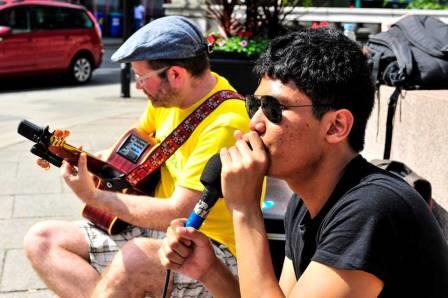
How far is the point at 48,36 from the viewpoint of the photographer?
1376cm

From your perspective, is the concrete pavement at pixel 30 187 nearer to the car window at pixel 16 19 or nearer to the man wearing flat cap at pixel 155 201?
the man wearing flat cap at pixel 155 201

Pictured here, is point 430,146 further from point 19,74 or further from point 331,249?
point 19,74

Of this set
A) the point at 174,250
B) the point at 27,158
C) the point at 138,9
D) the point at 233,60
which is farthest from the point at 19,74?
the point at 138,9

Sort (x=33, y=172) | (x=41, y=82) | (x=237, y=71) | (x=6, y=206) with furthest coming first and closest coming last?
(x=41, y=82) → (x=237, y=71) → (x=33, y=172) → (x=6, y=206)

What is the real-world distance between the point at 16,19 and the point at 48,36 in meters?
0.78

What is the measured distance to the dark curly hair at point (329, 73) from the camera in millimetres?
1735

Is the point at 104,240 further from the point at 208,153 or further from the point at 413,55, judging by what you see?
the point at 413,55

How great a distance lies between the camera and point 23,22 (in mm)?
13352

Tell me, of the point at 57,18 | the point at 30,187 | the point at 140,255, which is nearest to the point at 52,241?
the point at 140,255

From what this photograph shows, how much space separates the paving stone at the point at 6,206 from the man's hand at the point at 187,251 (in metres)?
3.53

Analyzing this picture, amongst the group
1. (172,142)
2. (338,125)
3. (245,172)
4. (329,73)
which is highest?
(329,73)

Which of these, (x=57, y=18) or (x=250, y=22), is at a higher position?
(x=250, y=22)

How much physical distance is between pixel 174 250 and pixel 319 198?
1.58 ft

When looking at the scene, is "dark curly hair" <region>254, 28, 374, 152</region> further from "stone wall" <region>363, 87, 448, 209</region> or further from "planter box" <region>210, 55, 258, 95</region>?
"planter box" <region>210, 55, 258, 95</region>
